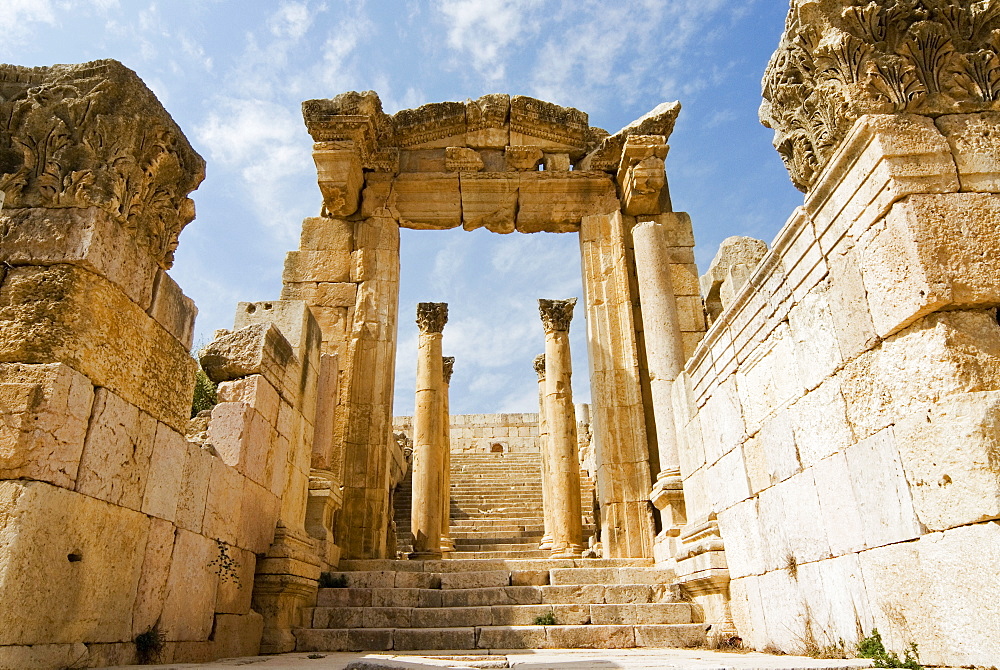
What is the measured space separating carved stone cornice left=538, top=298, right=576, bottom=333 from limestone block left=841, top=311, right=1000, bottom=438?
8563 mm

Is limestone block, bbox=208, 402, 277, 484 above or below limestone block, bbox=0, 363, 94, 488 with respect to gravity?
above

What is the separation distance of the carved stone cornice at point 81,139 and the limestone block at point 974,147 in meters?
4.39

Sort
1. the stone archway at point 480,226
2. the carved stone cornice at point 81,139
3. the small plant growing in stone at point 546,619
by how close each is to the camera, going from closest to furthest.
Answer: the carved stone cornice at point 81,139
the small plant growing in stone at point 546,619
the stone archway at point 480,226

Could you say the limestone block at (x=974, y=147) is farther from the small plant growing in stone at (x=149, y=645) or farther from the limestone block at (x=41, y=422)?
the small plant growing in stone at (x=149, y=645)

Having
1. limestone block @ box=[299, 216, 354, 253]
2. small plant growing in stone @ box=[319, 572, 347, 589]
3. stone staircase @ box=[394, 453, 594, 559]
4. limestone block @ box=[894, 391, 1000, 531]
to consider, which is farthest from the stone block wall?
stone staircase @ box=[394, 453, 594, 559]

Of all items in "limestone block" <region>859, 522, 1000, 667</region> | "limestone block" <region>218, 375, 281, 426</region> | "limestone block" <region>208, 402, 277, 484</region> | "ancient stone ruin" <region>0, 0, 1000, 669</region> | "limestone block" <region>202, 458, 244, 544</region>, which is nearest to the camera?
"limestone block" <region>859, 522, 1000, 667</region>

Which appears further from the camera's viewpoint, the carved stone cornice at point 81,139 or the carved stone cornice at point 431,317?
the carved stone cornice at point 431,317

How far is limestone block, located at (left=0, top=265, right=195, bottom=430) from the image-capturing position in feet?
11.0

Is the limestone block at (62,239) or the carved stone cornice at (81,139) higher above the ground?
the carved stone cornice at (81,139)

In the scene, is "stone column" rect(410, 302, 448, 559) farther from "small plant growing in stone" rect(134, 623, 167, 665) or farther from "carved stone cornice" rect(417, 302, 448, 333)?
"small plant growing in stone" rect(134, 623, 167, 665)

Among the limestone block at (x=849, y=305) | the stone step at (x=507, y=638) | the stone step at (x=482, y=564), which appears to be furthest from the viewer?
the stone step at (x=482, y=564)

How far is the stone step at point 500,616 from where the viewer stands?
20.2 feet

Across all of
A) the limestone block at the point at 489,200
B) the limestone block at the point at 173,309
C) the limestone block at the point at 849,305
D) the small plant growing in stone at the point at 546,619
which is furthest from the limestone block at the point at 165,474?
the limestone block at the point at 489,200

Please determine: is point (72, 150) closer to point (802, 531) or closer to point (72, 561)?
point (72, 561)
